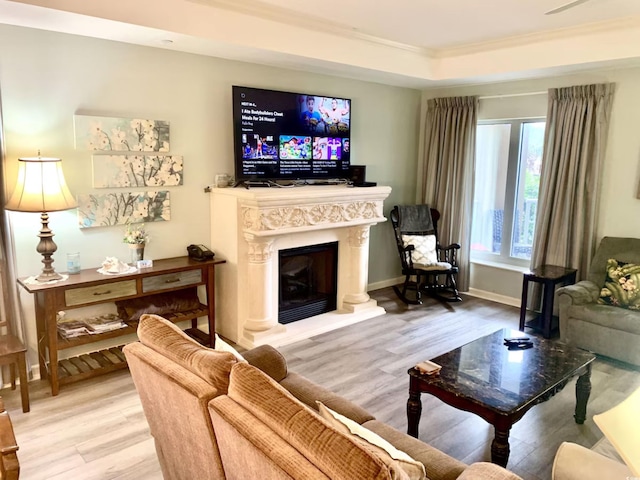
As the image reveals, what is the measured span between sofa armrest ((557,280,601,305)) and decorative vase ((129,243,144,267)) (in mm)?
3482

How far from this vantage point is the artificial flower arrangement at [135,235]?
12.2ft

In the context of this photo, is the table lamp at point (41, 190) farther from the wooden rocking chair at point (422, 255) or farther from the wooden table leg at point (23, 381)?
the wooden rocking chair at point (422, 255)

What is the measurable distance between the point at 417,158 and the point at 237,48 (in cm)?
306

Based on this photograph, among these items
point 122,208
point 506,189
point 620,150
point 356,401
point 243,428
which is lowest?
point 356,401

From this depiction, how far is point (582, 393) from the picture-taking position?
2951mm

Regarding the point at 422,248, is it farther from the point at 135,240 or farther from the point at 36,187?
the point at 36,187

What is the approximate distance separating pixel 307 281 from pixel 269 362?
238 centimetres

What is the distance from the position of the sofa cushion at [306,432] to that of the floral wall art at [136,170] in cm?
261

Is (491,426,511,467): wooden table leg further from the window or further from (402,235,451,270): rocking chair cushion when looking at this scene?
the window

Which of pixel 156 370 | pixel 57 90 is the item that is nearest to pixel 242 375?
pixel 156 370

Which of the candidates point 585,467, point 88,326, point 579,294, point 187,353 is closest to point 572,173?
point 579,294

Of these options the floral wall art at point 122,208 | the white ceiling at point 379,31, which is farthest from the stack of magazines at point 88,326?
the white ceiling at point 379,31

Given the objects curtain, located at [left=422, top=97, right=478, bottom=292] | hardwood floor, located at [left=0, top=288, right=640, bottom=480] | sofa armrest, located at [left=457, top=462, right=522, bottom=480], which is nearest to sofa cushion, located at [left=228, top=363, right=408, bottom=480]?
sofa armrest, located at [left=457, top=462, right=522, bottom=480]

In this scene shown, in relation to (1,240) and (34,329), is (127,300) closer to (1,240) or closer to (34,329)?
(34,329)
